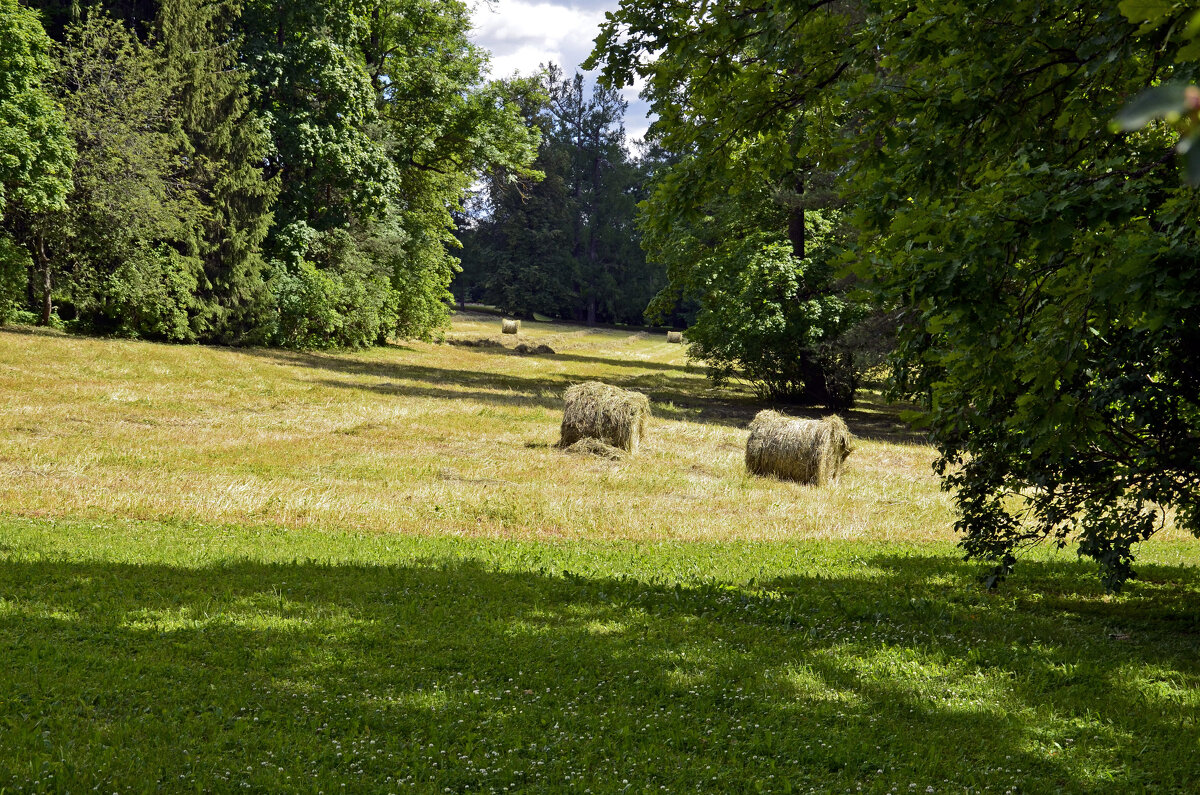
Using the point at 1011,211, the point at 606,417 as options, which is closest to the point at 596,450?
the point at 606,417

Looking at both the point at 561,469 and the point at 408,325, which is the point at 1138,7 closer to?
the point at 561,469

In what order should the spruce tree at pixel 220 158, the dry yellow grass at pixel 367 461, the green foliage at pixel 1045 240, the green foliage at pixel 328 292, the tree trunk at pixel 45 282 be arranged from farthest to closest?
the green foliage at pixel 328 292 → the spruce tree at pixel 220 158 → the tree trunk at pixel 45 282 → the dry yellow grass at pixel 367 461 → the green foliage at pixel 1045 240

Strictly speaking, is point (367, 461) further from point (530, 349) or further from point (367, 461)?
point (530, 349)

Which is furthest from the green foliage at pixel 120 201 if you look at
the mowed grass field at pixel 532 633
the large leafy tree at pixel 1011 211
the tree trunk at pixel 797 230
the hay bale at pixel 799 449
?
the large leafy tree at pixel 1011 211

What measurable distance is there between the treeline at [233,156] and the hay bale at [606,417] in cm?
1776

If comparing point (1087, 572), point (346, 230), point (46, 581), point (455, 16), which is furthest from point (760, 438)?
point (455, 16)

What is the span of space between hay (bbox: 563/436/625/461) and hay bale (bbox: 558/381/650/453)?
22 centimetres

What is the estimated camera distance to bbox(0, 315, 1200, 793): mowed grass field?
5262 mm

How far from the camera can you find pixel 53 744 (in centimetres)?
499

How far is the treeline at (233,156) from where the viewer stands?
2838 cm

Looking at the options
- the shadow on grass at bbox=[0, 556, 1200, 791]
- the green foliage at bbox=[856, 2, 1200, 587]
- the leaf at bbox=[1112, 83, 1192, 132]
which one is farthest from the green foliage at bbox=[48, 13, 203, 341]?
the leaf at bbox=[1112, 83, 1192, 132]

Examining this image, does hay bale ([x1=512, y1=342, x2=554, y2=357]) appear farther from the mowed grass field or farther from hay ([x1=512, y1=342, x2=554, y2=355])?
the mowed grass field

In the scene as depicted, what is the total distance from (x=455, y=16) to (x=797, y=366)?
23.6 m

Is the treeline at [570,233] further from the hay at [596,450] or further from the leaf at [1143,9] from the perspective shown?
the leaf at [1143,9]
